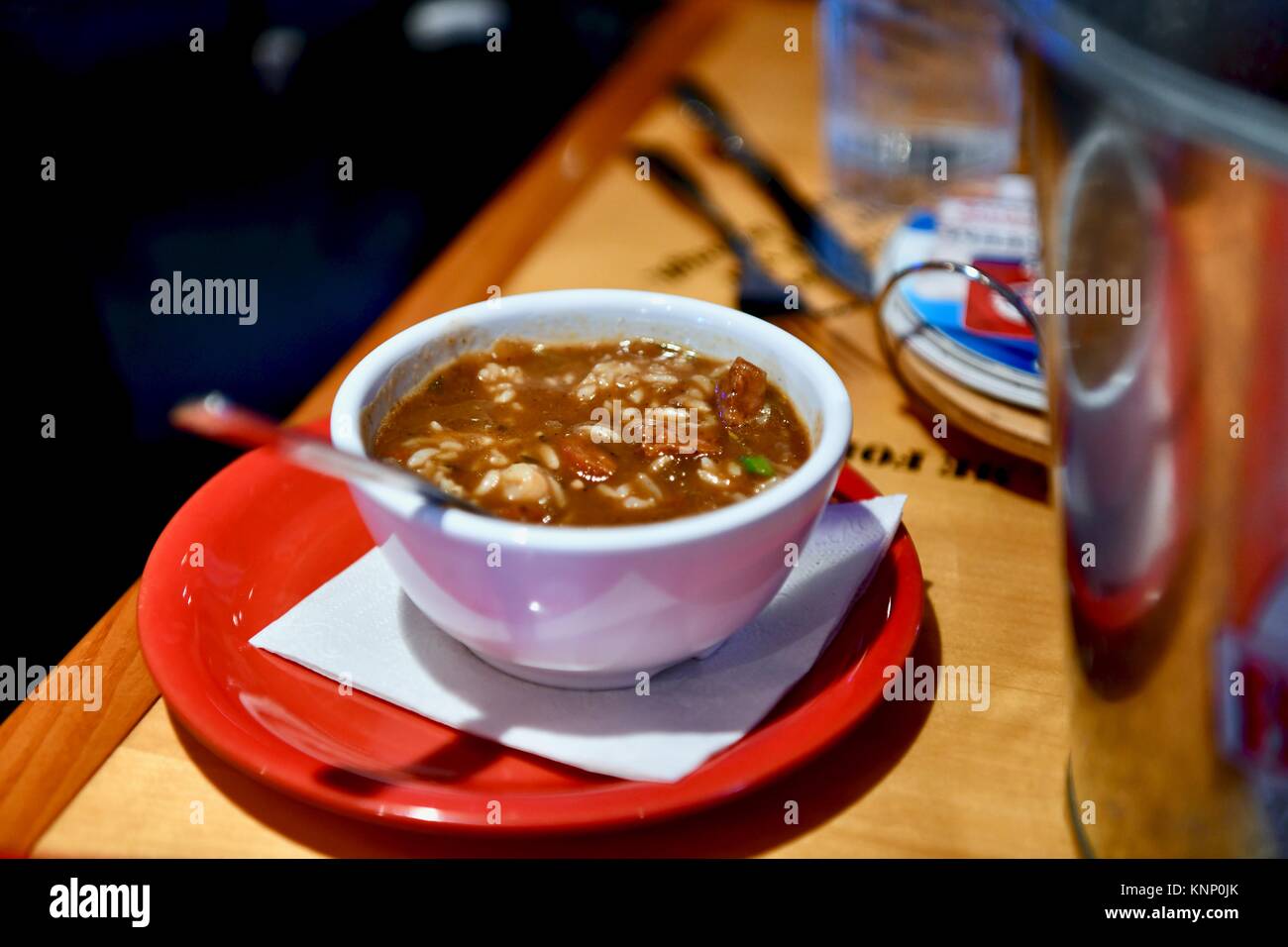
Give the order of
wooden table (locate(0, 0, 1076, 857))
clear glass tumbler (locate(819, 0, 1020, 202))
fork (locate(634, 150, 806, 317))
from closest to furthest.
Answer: wooden table (locate(0, 0, 1076, 857))
fork (locate(634, 150, 806, 317))
clear glass tumbler (locate(819, 0, 1020, 202))

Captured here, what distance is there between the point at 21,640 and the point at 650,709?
169 cm

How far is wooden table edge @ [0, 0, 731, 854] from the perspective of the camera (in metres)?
1.19

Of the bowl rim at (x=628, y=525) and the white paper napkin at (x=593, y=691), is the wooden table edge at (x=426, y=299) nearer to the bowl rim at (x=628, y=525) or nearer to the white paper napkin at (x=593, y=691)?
the white paper napkin at (x=593, y=691)

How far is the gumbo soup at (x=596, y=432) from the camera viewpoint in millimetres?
1237

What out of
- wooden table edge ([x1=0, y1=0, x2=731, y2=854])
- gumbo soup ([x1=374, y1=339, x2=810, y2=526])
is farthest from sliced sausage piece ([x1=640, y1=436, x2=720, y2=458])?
wooden table edge ([x1=0, y1=0, x2=731, y2=854])

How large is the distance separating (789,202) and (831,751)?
142 centimetres

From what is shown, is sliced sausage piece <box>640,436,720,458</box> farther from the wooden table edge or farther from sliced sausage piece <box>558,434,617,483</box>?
the wooden table edge

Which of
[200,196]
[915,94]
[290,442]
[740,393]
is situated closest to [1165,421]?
[740,393]

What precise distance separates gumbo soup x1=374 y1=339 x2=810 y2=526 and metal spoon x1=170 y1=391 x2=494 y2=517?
0.11m

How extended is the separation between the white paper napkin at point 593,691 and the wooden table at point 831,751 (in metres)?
0.08

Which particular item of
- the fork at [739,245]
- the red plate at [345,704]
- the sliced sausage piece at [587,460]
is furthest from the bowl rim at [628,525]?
the fork at [739,245]

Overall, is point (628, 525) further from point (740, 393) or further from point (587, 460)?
point (740, 393)
